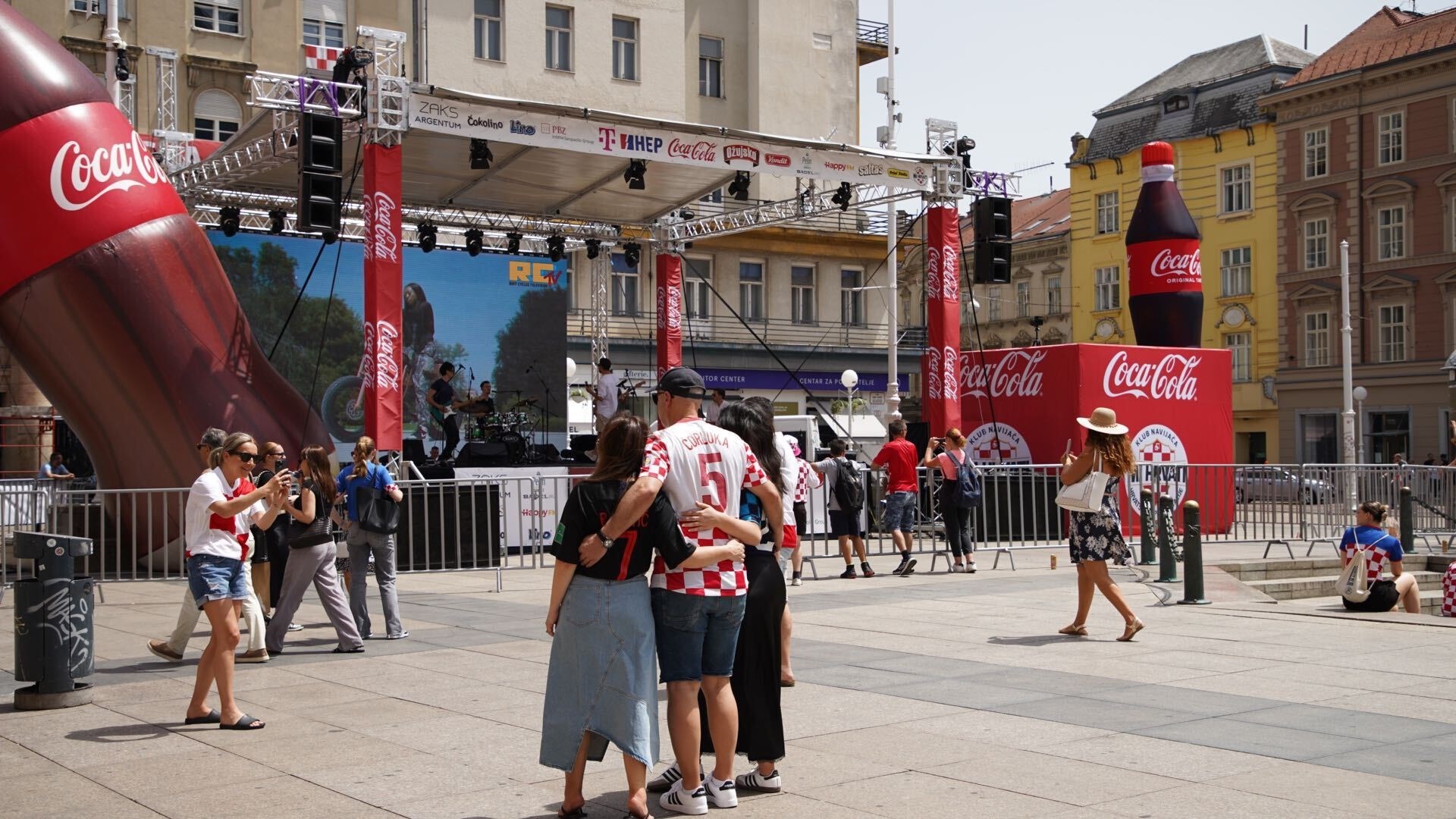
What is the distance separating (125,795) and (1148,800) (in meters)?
4.40

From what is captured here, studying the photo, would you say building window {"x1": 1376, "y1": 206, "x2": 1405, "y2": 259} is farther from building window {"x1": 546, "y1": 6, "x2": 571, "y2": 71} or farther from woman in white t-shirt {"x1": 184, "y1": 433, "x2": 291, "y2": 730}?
woman in white t-shirt {"x1": 184, "y1": 433, "x2": 291, "y2": 730}

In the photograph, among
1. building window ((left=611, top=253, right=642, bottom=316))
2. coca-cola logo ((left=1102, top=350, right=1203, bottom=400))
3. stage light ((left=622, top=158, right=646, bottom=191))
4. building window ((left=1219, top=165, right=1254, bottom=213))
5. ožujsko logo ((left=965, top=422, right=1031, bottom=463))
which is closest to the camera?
stage light ((left=622, top=158, right=646, bottom=191))

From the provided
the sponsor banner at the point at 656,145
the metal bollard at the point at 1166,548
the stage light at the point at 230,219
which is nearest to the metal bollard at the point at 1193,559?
→ the metal bollard at the point at 1166,548

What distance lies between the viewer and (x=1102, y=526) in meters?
10.5

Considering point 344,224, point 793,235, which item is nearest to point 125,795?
point 344,224

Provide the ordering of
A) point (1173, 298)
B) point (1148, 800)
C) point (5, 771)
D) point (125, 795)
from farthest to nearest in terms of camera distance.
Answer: point (1173, 298) → point (5, 771) → point (125, 795) → point (1148, 800)

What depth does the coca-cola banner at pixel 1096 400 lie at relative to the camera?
74.6 feet

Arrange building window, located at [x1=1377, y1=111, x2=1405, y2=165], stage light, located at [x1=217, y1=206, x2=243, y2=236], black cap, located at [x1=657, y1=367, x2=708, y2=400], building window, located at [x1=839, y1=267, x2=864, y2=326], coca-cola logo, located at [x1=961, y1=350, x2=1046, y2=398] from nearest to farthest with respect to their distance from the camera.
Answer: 1. black cap, located at [x1=657, y1=367, x2=708, y2=400]
2. stage light, located at [x1=217, y1=206, x2=243, y2=236]
3. coca-cola logo, located at [x1=961, y1=350, x2=1046, y2=398]
4. building window, located at [x1=839, y1=267, x2=864, y2=326]
5. building window, located at [x1=1377, y1=111, x2=1405, y2=165]

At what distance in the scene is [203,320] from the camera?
16.8m

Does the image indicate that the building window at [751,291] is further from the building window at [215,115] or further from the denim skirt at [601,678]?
the denim skirt at [601,678]

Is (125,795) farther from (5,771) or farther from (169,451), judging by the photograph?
(169,451)

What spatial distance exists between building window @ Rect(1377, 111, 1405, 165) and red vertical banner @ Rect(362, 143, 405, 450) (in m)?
40.0

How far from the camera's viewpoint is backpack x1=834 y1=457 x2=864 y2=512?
1577cm

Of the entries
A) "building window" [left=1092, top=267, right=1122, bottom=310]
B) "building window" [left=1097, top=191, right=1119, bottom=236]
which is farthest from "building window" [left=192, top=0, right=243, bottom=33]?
"building window" [left=1092, top=267, right=1122, bottom=310]
